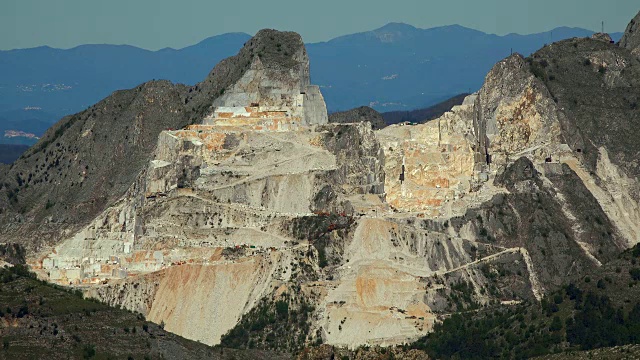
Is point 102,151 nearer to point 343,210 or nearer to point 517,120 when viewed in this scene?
point 343,210

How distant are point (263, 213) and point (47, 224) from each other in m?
14.4

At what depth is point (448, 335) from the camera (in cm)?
9994

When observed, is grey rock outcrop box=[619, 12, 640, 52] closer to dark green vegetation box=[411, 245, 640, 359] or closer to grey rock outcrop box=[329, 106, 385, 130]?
grey rock outcrop box=[329, 106, 385, 130]

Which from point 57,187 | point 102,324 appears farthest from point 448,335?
point 57,187

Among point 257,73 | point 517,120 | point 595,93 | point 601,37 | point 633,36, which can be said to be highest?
point 633,36

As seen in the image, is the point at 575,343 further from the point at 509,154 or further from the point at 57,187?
the point at 57,187

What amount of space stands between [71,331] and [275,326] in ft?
91.6

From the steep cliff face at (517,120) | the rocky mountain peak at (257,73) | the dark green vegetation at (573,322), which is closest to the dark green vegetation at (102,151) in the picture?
the rocky mountain peak at (257,73)

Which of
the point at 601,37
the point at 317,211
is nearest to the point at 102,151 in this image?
the point at 317,211

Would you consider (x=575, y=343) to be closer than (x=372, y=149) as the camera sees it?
Yes

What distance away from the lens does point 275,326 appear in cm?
10544

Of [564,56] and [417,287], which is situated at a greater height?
[564,56]

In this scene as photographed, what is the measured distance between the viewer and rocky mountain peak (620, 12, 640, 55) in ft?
431

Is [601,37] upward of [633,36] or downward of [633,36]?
downward
